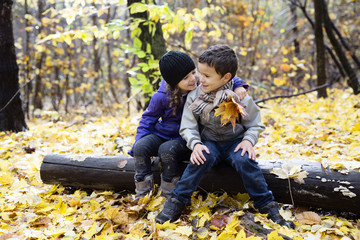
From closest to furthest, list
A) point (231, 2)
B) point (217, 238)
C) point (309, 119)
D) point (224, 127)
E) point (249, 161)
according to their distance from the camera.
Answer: point (217, 238)
point (249, 161)
point (224, 127)
point (309, 119)
point (231, 2)

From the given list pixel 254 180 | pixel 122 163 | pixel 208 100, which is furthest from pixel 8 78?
pixel 254 180

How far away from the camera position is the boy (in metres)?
2.11

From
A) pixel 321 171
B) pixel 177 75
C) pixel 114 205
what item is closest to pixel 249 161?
pixel 321 171

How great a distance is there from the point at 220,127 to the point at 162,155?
0.55 meters

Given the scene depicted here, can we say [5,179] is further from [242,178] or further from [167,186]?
[242,178]

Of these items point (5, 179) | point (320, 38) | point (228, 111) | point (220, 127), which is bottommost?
point (5, 179)

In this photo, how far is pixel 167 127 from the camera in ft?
8.49

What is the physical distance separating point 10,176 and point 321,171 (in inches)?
121

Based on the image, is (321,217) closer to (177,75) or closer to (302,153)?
(302,153)

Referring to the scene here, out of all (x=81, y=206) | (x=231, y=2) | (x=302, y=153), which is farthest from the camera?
(x=231, y=2)

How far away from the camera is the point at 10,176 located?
2982 mm

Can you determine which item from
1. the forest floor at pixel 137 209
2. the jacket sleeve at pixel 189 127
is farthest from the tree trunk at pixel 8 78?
the jacket sleeve at pixel 189 127

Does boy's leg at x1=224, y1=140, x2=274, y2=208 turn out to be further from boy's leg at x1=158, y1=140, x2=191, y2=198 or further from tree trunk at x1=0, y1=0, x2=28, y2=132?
tree trunk at x1=0, y1=0, x2=28, y2=132

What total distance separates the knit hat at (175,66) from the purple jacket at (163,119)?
175 mm
